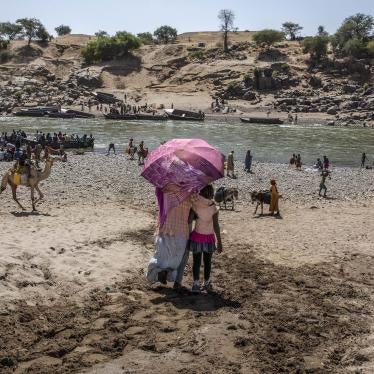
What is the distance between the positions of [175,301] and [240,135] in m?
46.6

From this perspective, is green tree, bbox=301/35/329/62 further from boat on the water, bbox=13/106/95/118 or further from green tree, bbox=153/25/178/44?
boat on the water, bbox=13/106/95/118

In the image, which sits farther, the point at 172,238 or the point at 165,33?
the point at 165,33

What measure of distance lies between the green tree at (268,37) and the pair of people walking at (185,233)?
9335 cm

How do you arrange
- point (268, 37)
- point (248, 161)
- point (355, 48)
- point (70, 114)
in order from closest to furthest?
point (248, 161)
point (70, 114)
point (355, 48)
point (268, 37)

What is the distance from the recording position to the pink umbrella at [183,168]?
8.12 m

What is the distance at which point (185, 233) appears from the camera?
329 inches

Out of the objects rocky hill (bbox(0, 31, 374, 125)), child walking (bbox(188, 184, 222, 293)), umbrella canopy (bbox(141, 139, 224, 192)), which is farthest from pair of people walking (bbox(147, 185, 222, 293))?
rocky hill (bbox(0, 31, 374, 125))

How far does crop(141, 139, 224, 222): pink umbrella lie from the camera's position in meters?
8.12

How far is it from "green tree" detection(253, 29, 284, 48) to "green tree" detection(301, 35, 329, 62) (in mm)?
7809

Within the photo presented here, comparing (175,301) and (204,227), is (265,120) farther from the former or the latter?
(175,301)

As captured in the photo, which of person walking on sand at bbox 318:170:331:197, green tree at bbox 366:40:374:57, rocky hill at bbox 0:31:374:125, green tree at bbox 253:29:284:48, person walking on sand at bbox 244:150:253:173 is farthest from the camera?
green tree at bbox 253:29:284:48

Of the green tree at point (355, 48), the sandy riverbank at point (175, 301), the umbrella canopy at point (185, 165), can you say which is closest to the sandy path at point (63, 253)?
the sandy riverbank at point (175, 301)

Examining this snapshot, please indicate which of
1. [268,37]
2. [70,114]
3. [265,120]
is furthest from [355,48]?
[70,114]

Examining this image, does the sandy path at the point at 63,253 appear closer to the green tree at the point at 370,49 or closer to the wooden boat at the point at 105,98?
the wooden boat at the point at 105,98
